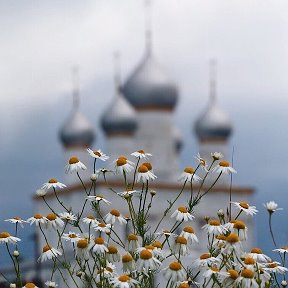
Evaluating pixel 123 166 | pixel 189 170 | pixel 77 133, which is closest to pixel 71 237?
pixel 123 166

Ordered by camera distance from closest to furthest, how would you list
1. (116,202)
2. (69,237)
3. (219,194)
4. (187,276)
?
(187,276) < (69,237) < (116,202) < (219,194)

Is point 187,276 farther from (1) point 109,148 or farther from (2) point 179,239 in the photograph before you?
(1) point 109,148

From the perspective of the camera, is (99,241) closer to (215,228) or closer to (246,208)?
(215,228)

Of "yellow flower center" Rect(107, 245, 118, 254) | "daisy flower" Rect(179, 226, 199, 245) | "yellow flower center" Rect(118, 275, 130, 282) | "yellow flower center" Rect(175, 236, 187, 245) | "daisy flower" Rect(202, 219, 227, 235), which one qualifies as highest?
"daisy flower" Rect(202, 219, 227, 235)

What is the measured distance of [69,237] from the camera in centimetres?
404

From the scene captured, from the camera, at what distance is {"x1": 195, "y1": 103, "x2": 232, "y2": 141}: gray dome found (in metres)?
31.2

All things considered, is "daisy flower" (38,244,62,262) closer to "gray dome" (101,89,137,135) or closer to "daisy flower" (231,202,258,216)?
"daisy flower" (231,202,258,216)

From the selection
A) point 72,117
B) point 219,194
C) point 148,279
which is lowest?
point 219,194

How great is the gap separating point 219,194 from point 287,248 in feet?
88.6

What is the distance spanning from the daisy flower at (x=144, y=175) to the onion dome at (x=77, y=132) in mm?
26420

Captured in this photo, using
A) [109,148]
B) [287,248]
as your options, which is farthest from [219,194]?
[287,248]

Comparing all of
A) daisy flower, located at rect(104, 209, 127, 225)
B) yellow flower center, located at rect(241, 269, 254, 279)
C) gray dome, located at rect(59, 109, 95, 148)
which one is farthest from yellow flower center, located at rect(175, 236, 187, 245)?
gray dome, located at rect(59, 109, 95, 148)

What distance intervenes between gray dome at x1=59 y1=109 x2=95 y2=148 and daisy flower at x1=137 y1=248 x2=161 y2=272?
27.0 m

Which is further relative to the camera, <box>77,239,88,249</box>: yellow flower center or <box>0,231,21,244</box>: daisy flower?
<box>0,231,21,244</box>: daisy flower
